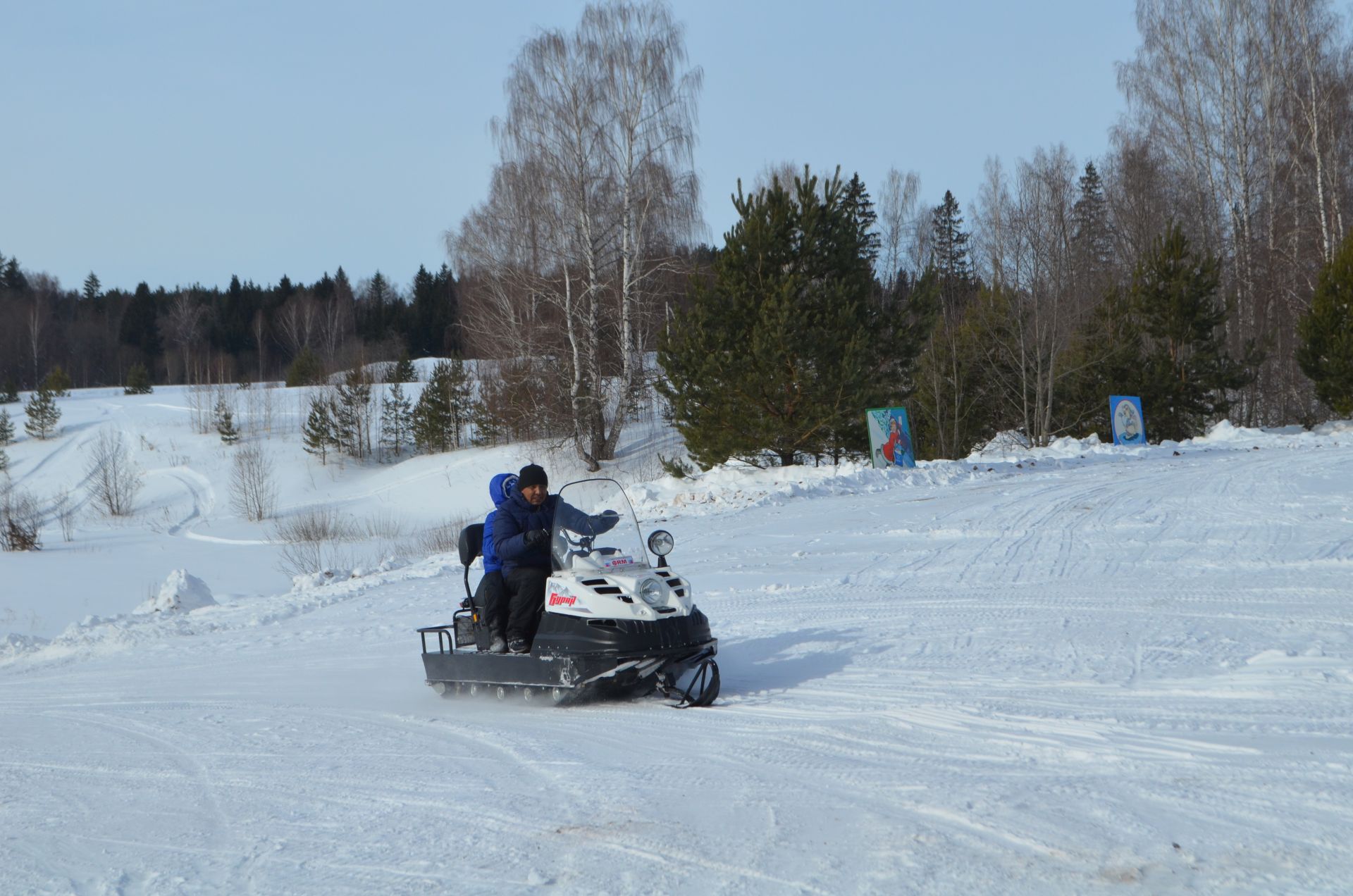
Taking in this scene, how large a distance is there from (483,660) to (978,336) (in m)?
23.8

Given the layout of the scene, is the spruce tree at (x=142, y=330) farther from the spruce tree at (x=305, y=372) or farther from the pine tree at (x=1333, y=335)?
the pine tree at (x=1333, y=335)

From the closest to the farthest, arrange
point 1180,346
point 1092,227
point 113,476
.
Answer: point 1180,346
point 1092,227
point 113,476

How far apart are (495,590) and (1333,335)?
2780 cm

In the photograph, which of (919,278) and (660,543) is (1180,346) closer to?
(919,278)

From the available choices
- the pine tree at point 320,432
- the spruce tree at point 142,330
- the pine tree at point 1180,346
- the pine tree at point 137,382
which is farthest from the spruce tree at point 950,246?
the spruce tree at point 142,330

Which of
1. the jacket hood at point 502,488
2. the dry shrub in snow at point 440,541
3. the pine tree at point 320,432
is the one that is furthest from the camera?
the pine tree at point 320,432

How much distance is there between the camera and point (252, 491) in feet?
121

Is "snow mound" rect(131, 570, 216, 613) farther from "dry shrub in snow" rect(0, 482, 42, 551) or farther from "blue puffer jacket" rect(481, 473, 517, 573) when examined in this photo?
"dry shrub in snow" rect(0, 482, 42, 551)

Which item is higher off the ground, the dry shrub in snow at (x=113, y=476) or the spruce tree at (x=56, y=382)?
the spruce tree at (x=56, y=382)

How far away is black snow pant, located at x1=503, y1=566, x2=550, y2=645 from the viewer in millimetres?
7117

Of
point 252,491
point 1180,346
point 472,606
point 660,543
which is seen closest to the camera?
point 660,543

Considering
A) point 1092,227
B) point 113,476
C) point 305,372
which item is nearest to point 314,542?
point 113,476

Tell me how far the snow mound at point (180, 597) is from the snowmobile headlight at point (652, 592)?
10.0 meters

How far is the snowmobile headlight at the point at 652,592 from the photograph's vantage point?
6688 millimetres
